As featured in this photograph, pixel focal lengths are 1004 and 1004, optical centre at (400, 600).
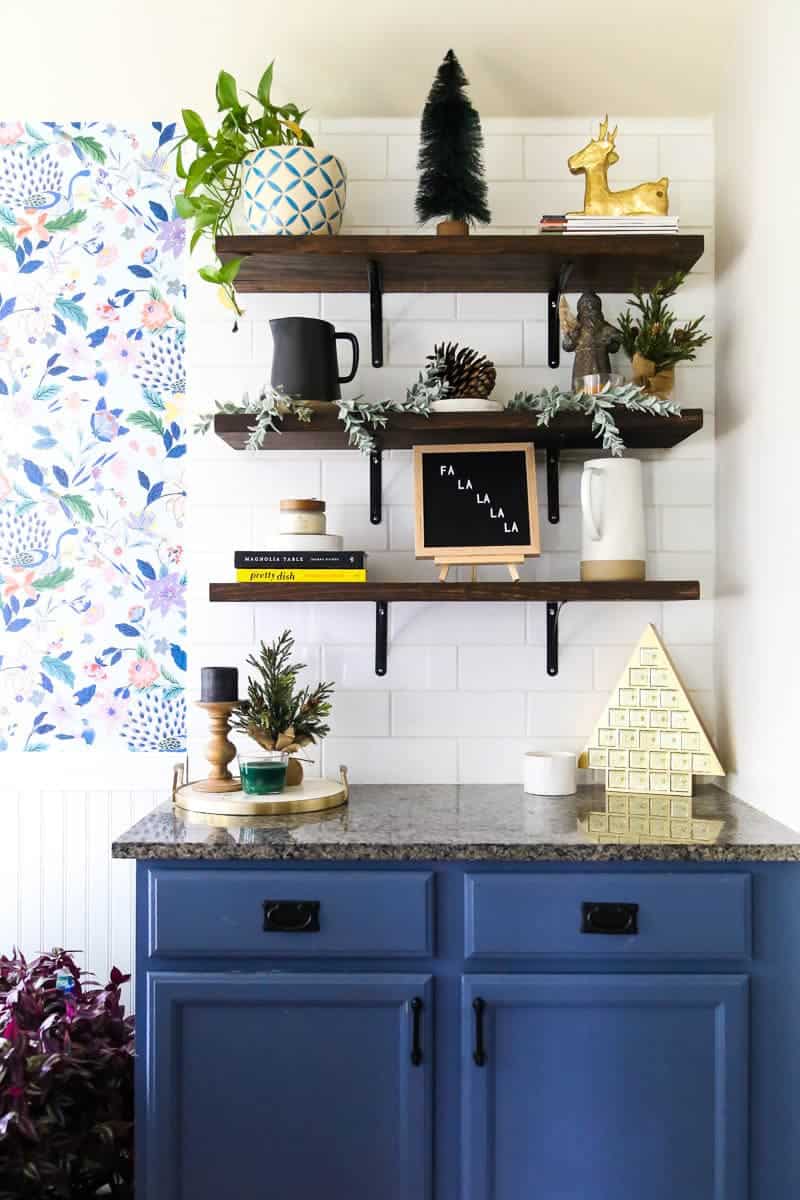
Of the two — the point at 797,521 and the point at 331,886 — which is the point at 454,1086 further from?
the point at 797,521

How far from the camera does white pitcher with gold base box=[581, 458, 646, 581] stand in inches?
85.0

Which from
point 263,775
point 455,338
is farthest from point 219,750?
point 455,338

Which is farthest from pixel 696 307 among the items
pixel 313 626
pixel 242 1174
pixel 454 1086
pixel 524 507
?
pixel 242 1174

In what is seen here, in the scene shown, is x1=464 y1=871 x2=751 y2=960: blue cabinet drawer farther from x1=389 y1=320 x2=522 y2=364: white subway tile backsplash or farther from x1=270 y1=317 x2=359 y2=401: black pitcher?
x1=389 y1=320 x2=522 y2=364: white subway tile backsplash

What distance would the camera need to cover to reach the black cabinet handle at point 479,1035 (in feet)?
5.71

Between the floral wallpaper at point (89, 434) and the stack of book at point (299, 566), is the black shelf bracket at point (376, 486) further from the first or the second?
the floral wallpaper at point (89, 434)

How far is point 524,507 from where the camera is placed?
2176 millimetres

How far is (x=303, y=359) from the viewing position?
2.14 metres

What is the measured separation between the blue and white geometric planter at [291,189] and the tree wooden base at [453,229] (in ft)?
0.77

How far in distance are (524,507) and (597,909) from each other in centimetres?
86

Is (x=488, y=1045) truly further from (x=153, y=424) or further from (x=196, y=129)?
(x=196, y=129)

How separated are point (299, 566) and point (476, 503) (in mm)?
409

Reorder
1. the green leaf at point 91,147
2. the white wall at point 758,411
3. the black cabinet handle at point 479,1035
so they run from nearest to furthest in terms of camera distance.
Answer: the black cabinet handle at point 479,1035, the white wall at point 758,411, the green leaf at point 91,147

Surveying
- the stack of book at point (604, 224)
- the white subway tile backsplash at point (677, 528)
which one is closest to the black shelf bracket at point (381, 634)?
the white subway tile backsplash at point (677, 528)
